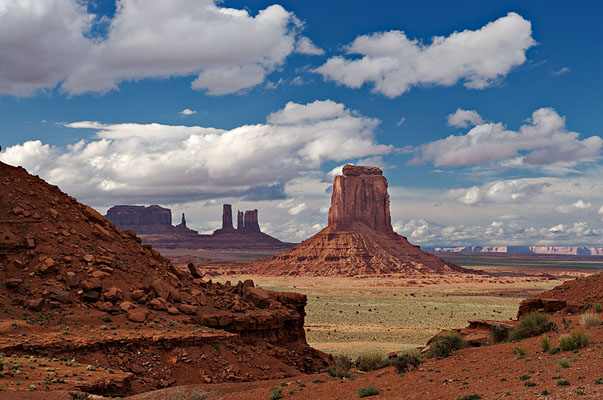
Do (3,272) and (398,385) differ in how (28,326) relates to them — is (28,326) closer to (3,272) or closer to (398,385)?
(3,272)

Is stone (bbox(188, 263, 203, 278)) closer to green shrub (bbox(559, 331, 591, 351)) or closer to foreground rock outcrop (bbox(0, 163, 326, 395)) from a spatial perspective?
foreground rock outcrop (bbox(0, 163, 326, 395))

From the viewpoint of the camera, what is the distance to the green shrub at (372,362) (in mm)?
20891

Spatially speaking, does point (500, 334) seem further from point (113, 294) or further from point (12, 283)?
point (12, 283)

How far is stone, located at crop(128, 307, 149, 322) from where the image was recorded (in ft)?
80.5

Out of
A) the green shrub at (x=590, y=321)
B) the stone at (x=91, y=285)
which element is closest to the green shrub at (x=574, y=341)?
the green shrub at (x=590, y=321)

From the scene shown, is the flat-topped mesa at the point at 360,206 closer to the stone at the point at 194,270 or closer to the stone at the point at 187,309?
the stone at the point at 194,270

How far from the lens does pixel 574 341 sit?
17750 millimetres

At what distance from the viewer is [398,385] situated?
1686cm

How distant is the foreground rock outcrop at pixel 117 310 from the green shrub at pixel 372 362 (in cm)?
446

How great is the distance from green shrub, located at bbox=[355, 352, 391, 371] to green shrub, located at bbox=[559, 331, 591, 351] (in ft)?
18.6

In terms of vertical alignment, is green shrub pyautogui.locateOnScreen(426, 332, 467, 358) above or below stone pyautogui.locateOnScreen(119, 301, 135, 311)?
below

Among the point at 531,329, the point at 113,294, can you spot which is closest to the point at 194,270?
the point at 113,294

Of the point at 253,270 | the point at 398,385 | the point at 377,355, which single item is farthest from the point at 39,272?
the point at 253,270

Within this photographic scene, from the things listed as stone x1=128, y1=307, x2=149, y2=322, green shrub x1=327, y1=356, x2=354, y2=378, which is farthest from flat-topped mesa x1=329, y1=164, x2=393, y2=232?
green shrub x1=327, y1=356, x2=354, y2=378
